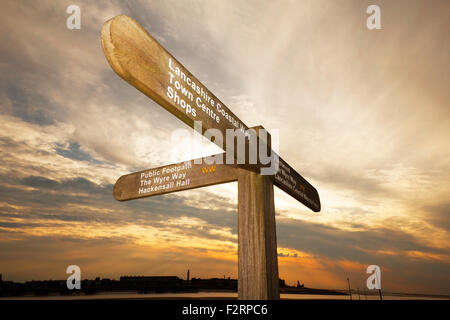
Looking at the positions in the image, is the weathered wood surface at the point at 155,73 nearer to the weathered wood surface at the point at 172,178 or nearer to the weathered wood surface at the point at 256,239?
the weathered wood surface at the point at 256,239

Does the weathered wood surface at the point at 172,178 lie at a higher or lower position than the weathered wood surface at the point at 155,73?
lower

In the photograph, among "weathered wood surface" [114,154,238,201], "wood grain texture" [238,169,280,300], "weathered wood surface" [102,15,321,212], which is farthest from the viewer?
Answer: "weathered wood surface" [114,154,238,201]

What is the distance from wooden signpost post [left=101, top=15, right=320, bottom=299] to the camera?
5.18 feet

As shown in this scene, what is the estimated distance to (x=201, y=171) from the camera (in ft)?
11.6

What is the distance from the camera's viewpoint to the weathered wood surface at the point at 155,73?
1497 millimetres

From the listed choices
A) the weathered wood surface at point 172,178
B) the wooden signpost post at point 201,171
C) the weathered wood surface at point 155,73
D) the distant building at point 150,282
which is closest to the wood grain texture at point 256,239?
the wooden signpost post at point 201,171

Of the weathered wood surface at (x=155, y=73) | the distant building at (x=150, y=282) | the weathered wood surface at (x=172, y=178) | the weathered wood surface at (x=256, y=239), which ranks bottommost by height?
the distant building at (x=150, y=282)

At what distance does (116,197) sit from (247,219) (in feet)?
7.50

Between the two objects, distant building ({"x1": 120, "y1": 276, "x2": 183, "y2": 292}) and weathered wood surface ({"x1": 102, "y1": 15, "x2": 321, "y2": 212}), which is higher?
weathered wood surface ({"x1": 102, "y1": 15, "x2": 321, "y2": 212})

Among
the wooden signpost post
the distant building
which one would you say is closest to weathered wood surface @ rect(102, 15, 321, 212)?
the wooden signpost post

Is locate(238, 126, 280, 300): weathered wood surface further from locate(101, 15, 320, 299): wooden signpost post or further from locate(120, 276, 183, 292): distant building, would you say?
locate(120, 276, 183, 292): distant building
